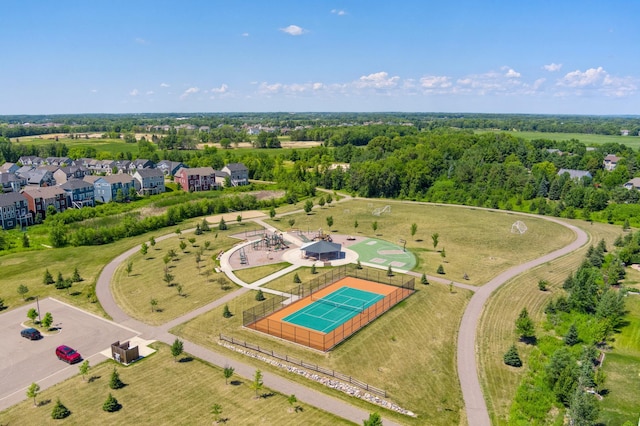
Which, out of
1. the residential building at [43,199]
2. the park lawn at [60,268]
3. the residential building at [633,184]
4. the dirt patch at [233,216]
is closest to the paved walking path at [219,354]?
the park lawn at [60,268]

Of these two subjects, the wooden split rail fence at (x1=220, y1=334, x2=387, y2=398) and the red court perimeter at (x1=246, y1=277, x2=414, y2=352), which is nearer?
the wooden split rail fence at (x1=220, y1=334, x2=387, y2=398)

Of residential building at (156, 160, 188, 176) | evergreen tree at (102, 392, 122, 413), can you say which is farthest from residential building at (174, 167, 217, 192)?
evergreen tree at (102, 392, 122, 413)

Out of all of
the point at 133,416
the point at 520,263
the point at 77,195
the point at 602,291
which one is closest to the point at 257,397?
the point at 133,416

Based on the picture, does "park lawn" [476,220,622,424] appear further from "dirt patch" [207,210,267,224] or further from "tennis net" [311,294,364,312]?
"dirt patch" [207,210,267,224]

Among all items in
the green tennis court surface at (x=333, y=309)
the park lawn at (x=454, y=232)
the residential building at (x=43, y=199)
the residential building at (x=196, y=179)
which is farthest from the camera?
the residential building at (x=196, y=179)

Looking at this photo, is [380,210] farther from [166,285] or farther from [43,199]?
[43,199]

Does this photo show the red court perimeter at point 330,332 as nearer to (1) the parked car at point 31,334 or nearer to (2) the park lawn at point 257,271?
(2) the park lawn at point 257,271
